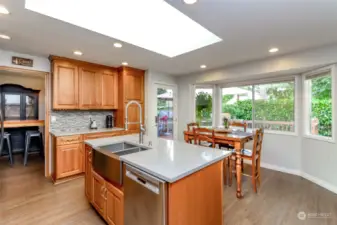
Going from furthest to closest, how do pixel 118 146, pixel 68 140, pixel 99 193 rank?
pixel 68 140, pixel 118 146, pixel 99 193

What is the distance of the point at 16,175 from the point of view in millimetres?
3498

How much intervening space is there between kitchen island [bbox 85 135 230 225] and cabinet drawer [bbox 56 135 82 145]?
1.70 m

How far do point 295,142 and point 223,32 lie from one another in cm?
291

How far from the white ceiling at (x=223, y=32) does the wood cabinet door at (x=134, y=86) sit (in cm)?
67

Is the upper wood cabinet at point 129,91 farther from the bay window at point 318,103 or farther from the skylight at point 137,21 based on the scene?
the bay window at point 318,103

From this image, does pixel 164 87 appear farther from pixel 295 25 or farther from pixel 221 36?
pixel 295 25

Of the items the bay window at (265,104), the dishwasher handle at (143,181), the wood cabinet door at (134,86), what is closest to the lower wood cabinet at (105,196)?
the dishwasher handle at (143,181)

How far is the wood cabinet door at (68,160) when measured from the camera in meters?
3.14

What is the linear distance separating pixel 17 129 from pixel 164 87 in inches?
178

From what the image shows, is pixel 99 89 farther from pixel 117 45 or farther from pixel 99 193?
pixel 99 193

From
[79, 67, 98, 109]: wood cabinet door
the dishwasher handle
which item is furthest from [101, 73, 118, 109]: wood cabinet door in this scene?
the dishwasher handle

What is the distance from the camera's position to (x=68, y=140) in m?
3.25

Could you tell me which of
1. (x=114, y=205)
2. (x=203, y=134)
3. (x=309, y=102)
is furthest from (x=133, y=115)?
(x=309, y=102)

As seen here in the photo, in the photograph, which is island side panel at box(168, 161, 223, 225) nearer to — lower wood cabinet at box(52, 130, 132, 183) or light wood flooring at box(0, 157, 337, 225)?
light wood flooring at box(0, 157, 337, 225)
